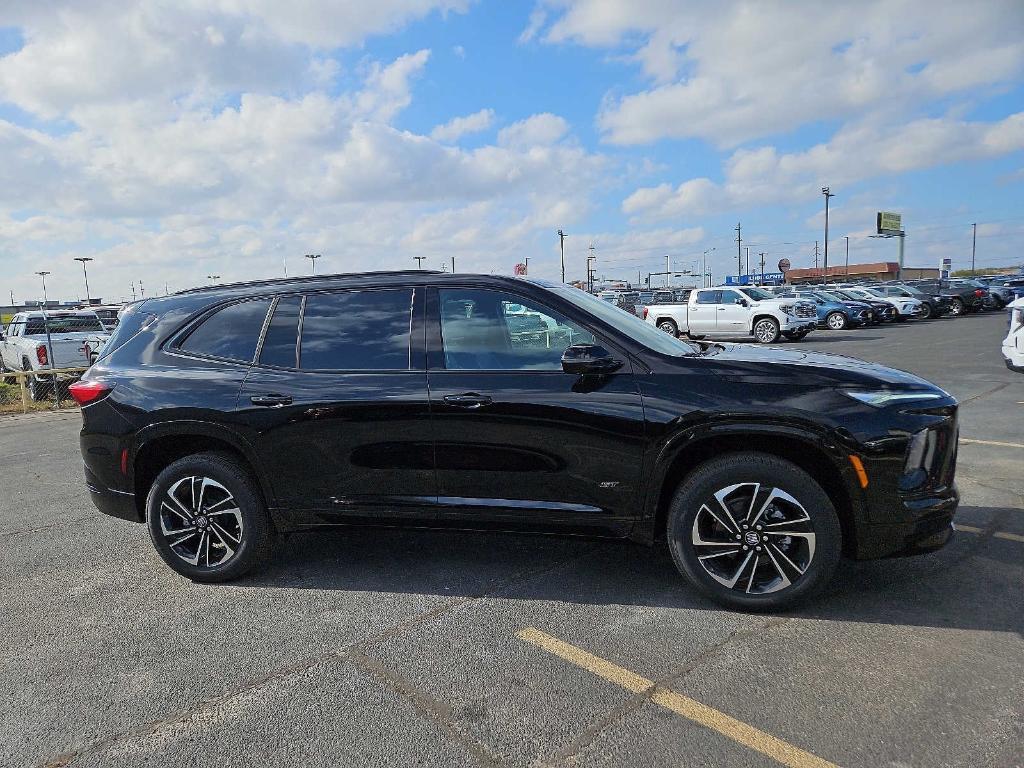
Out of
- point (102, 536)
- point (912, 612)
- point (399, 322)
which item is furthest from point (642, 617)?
point (102, 536)

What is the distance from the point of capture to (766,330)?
22.1 metres

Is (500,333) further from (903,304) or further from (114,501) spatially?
(903,304)

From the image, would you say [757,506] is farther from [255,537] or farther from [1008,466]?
[1008,466]

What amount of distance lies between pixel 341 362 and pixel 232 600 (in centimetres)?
141

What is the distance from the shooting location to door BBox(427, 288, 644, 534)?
354cm

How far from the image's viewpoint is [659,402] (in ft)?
11.4

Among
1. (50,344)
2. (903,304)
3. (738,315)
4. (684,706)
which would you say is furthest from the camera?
(903,304)

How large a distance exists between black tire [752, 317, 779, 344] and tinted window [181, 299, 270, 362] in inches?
785

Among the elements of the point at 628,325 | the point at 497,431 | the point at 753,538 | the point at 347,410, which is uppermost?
the point at 628,325

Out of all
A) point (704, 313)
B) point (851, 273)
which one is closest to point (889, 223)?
point (851, 273)

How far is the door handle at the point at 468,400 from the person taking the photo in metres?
3.64

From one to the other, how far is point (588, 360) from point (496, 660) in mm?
1423

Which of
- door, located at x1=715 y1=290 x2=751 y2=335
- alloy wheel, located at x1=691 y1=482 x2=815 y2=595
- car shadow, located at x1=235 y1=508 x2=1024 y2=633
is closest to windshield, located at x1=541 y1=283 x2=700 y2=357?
alloy wheel, located at x1=691 y1=482 x2=815 y2=595

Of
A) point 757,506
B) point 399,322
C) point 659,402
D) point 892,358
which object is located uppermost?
point 399,322
